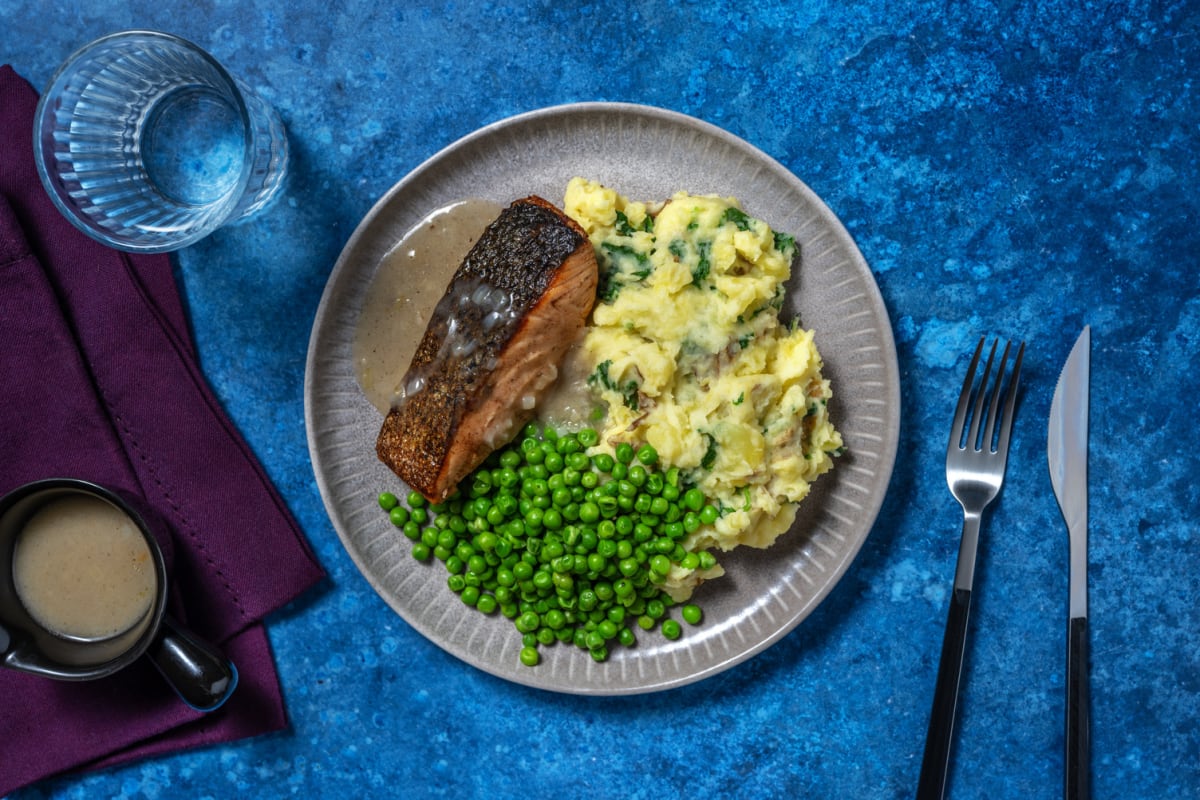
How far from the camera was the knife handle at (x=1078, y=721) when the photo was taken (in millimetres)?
3568

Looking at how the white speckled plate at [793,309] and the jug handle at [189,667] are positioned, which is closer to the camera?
the jug handle at [189,667]

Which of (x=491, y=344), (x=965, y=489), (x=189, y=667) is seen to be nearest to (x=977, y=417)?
(x=965, y=489)

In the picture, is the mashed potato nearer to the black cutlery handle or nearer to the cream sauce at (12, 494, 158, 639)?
the black cutlery handle

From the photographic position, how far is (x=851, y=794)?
3.76 meters

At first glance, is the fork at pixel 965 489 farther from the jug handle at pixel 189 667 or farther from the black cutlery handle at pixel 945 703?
the jug handle at pixel 189 667

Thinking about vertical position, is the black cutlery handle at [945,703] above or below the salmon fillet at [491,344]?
below

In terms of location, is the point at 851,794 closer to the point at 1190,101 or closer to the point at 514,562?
the point at 514,562

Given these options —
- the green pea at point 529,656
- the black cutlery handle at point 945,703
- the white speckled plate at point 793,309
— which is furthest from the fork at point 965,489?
the green pea at point 529,656

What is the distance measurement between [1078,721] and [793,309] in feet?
6.85

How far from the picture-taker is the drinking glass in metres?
3.49

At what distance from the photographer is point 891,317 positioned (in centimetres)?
374

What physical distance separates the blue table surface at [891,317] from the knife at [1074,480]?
0.07 meters

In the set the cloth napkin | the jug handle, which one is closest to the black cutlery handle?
the cloth napkin

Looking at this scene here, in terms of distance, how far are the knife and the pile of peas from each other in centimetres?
155
